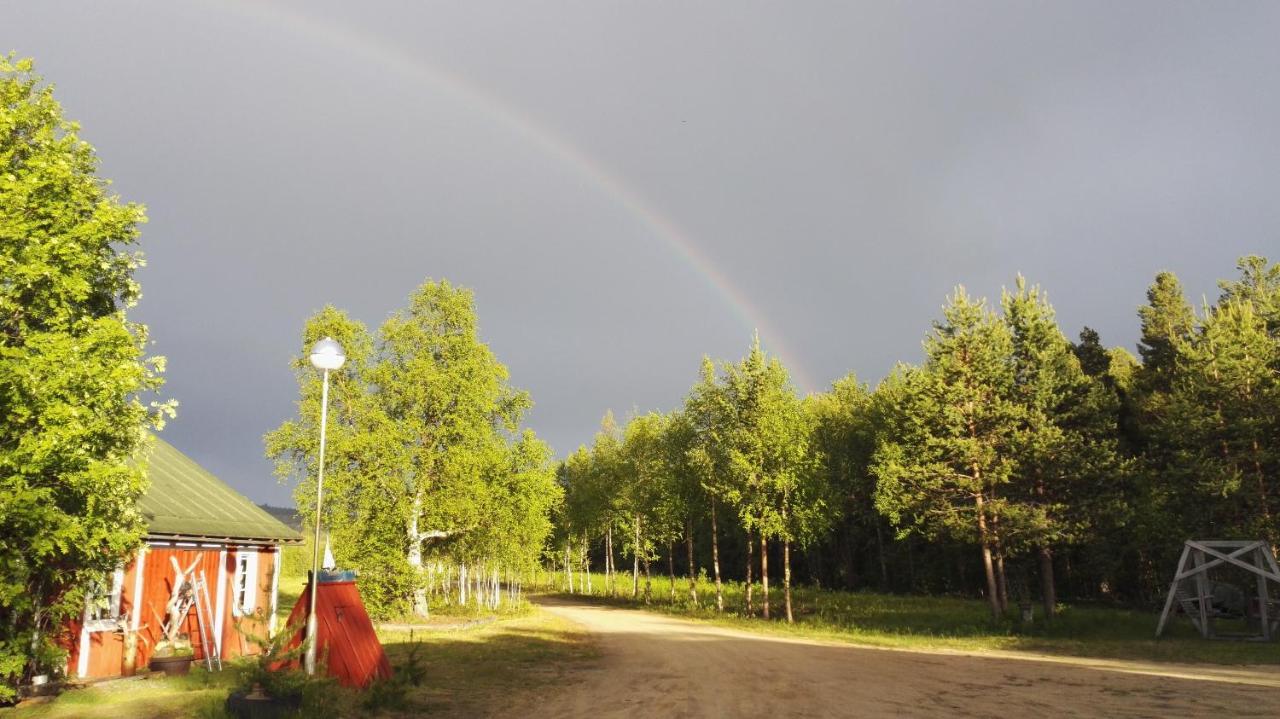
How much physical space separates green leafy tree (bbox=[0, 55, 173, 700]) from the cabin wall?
1.21 meters

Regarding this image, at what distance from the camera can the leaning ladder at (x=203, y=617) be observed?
1767 centimetres

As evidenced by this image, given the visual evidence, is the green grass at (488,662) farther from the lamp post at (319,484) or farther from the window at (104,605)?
the window at (104,605)

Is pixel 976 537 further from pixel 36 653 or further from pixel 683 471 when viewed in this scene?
A: pixel 36 653

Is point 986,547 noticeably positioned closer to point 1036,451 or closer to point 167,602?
point 1036,451

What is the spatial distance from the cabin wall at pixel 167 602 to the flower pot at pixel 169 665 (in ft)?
2.89

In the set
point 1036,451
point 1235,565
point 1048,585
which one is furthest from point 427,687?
point 1048,585

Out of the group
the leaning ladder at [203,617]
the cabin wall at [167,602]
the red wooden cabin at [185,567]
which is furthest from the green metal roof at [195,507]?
the leaning ladder at [203,617]

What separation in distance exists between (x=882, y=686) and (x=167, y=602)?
17.6m

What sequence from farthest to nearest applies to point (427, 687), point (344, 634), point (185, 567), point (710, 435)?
1. point (710, 435)
2. point (185, 567)
3. point (427, 687)
4. point (344, 634)

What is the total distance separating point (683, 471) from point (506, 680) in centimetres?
2962

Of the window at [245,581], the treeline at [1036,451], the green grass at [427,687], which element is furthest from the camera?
the treeline at [1036,451]

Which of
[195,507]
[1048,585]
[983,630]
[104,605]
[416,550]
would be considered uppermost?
[195,507]

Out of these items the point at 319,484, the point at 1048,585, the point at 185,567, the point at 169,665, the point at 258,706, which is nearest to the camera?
the point at 258,706

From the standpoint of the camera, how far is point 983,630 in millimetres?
29344
